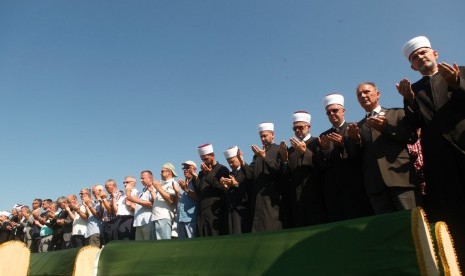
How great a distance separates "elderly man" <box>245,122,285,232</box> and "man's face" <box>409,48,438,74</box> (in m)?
2.31

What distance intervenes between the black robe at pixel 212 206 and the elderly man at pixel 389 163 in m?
2.92

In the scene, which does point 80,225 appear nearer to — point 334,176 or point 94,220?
point 94,220

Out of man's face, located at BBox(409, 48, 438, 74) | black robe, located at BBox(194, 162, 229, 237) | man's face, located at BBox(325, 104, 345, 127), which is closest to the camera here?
man's face, located at BBox(409, 48, 438, 74)

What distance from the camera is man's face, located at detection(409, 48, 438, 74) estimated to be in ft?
13.5

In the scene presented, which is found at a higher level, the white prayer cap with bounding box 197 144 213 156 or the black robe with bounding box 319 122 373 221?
the white prayer cap with bounding box 197 144 213 156

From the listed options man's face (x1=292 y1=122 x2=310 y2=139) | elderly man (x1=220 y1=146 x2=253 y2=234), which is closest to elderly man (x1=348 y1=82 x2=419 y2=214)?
man's face (x1=292 y1=122 x2=310 y2=139)

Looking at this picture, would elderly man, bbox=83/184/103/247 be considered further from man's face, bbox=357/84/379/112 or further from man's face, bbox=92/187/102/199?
man's face, bbox=357/84/379/112

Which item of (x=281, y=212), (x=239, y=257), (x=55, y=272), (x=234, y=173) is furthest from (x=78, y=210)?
(x=239, y=257)

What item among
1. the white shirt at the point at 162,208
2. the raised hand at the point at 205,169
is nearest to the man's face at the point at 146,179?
the white shirt at the point at 162,208

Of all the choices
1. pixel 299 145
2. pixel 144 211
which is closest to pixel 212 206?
pixel 144 211

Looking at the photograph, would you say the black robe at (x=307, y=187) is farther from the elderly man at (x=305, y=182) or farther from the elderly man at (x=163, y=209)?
the elderly man at (x=163, y=209)

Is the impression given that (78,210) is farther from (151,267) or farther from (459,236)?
(459,236)

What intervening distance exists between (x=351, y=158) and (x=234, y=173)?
2.37m

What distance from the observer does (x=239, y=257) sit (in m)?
2.60
